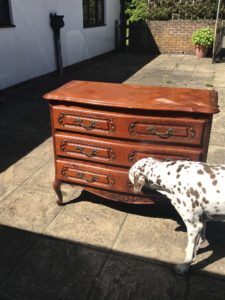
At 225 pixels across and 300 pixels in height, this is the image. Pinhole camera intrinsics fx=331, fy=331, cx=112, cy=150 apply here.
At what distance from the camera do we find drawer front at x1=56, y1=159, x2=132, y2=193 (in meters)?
4.12

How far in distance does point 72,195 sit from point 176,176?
81.0 inches

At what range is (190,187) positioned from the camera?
3242 mm

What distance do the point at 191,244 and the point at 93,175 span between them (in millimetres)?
1493

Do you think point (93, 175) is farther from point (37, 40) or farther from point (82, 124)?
point (37, 40)

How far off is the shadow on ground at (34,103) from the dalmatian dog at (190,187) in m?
3.17

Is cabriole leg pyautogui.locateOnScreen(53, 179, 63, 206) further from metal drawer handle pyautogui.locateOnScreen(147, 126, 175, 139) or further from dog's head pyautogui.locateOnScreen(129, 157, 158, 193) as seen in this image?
metal drawer handle pyautogui.locateOnScreen(147, 126, 175, 139)

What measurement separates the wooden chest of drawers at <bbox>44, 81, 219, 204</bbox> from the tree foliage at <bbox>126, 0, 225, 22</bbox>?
1520 cm

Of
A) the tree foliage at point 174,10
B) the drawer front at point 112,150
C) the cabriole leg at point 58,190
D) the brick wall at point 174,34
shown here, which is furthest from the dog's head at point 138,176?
the tree foliage at point 174,10

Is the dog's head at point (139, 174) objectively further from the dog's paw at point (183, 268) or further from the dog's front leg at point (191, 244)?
the dog's paw at point (183, 268)

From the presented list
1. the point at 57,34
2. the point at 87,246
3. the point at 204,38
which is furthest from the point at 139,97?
the point at 204,38

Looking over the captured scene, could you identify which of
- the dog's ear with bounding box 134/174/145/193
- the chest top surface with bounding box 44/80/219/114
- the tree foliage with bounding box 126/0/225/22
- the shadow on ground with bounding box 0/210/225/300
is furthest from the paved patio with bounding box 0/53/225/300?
the tree foliage with bounding box 126/0/225/22

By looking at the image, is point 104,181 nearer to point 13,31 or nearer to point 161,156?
point 161,156

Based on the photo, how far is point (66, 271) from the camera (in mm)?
3564

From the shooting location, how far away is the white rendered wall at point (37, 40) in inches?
406
